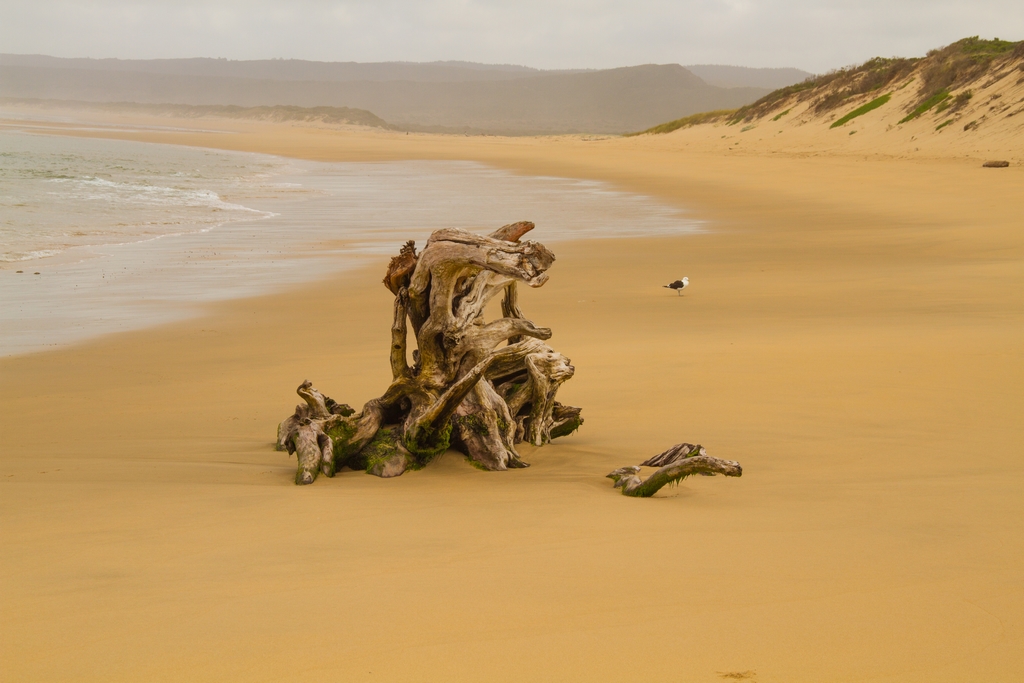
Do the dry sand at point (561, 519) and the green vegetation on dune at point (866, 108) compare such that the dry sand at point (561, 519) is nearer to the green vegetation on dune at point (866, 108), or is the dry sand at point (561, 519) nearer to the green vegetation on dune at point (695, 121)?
the green vegetation on dune at point (866, 108)

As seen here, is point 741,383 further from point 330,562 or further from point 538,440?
point 330,562

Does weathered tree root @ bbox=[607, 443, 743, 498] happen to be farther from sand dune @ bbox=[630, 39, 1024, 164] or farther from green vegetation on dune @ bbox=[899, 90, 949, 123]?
green vegetation on dune @ bbox=[899, 90, 949, 123]

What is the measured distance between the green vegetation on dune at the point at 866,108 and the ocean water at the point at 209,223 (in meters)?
13.7

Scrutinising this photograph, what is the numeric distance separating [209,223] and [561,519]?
15.6 m

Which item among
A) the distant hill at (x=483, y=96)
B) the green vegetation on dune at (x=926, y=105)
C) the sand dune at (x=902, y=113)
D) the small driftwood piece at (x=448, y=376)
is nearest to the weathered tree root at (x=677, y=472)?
Answer: the small driftwood piece at (x=448, y=376)

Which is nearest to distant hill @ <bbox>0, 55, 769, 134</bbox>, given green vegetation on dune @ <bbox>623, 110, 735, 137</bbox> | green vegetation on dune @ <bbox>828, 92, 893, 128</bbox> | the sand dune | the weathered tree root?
green vegetation on dune @ <bbox>623, 110, 735, 137</bbox>

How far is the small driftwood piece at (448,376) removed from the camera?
489 centimetres

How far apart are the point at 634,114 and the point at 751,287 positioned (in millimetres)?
142300

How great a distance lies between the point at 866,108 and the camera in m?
35.4

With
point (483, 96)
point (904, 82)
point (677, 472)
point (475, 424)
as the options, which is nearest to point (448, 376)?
point (475, 424)

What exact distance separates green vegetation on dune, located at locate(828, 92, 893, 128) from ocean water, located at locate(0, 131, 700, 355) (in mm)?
13678

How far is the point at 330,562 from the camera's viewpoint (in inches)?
127

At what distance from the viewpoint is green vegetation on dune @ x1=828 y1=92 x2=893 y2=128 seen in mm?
34969

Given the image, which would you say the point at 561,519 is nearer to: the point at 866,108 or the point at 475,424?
the point at 475,424
